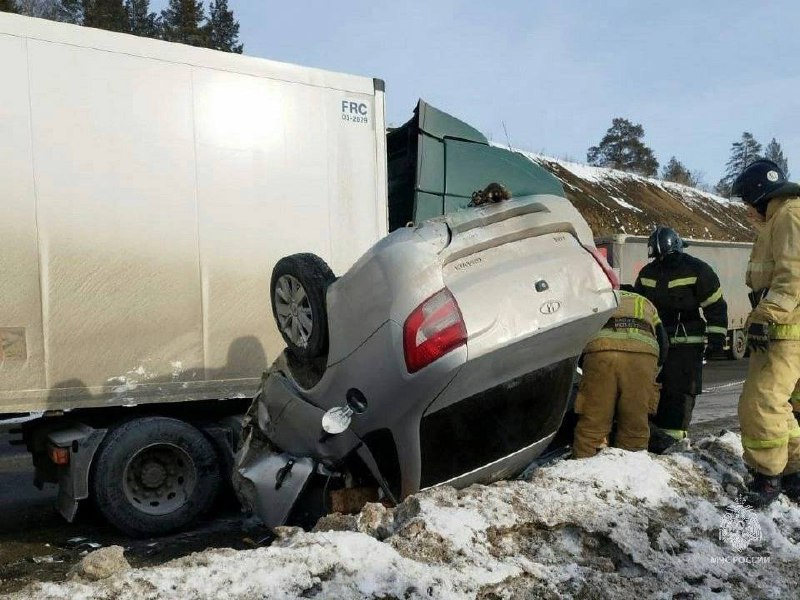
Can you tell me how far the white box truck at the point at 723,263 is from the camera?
1484 centimetres

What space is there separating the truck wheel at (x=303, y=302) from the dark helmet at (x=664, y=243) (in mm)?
3120

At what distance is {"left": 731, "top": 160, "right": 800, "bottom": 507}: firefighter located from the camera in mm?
3694

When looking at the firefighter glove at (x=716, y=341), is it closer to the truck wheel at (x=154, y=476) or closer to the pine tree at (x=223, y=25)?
the truck wheel at (x=154, y=476)

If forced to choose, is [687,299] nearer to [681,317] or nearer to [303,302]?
[681,317]

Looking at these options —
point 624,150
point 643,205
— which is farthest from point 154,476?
point 624,150

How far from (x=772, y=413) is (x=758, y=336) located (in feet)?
1.26

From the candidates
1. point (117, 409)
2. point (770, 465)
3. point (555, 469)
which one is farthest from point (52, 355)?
point (770, 465)

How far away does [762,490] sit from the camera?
3646 mm

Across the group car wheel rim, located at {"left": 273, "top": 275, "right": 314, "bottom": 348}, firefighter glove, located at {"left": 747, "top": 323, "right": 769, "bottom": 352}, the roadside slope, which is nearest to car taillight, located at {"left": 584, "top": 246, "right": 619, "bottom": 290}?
firefighter glove, located at {"left": 747, "top": 323, "right": 769, "bottom": 352}

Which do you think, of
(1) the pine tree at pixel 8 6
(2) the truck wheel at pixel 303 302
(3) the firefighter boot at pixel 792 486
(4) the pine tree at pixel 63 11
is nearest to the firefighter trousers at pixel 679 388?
(3) the firefighter boot at pixel 792 486

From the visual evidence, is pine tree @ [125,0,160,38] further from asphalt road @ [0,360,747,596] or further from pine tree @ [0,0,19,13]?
asphalt road @ [0,360,747,596]

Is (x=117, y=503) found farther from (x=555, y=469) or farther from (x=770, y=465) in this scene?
(x=770, y=465)

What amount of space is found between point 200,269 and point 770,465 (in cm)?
329

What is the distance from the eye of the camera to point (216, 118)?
472 centimetres
